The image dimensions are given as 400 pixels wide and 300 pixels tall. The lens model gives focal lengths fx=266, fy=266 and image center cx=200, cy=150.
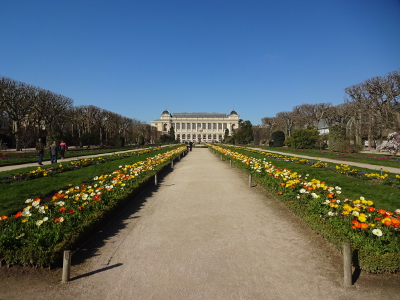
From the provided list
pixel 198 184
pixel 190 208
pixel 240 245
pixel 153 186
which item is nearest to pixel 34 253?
pixel 240 245

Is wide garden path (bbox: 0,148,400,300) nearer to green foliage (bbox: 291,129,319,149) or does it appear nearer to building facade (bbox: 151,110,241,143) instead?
green foliage (bbox: 291,129,319,149)

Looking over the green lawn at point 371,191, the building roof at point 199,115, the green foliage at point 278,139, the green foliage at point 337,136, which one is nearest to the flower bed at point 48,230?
the green lawn at point 371,191

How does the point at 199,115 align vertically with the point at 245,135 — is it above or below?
above

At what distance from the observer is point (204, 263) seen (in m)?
4.06

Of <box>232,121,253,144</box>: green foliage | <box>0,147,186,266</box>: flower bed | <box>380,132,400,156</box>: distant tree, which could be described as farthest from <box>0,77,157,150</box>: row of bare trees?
<box>380,132,400,156</box>: distant tree

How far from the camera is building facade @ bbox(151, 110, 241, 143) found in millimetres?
128500

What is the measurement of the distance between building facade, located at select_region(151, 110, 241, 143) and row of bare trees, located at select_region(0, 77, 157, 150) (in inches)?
2807

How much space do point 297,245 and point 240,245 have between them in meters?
1.02

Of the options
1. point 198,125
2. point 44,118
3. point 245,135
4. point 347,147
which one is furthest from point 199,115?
point 347,147

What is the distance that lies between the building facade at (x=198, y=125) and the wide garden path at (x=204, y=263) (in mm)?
121206

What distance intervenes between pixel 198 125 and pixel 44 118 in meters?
98.9

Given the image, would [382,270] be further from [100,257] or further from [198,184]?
[198,184]

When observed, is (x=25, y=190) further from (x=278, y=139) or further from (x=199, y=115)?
(x=199, y=115)

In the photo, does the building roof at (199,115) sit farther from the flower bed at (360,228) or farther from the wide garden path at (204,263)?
the flower bed at (360,228)
